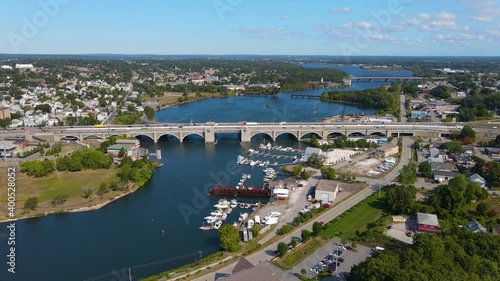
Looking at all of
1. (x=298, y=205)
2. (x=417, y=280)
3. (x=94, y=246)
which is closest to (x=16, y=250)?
(x=94, y=246)

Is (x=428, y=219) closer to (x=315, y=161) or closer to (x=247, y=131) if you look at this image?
(x=315, y=161)

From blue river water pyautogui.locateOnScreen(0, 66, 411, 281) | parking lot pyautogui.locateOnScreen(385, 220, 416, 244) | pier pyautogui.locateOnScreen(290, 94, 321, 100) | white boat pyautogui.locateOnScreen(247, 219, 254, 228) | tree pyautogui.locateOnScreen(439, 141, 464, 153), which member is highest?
pier pyautogui.locateOnScreen(290, 94, 321, 100)

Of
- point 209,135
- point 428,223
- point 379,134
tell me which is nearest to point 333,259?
point 428,223

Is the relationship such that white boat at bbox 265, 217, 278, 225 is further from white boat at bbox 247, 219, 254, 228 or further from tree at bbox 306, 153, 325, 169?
tree at bbox 306, 153, 325, 169

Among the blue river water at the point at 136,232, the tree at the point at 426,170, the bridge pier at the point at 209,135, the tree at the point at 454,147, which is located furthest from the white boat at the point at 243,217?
the tree at the point at 454,147

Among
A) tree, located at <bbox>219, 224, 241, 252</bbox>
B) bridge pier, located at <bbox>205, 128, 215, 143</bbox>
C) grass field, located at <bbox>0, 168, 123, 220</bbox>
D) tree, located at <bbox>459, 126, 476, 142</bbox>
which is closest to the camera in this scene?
tree, located at <bbox>219, 224, 241, 252</bbox>

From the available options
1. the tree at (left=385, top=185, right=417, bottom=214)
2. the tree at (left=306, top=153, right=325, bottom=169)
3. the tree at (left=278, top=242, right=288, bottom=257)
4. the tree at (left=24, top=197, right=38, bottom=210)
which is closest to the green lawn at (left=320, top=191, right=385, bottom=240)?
the tree at (left=385, top=185, right=417, bottom=214)
